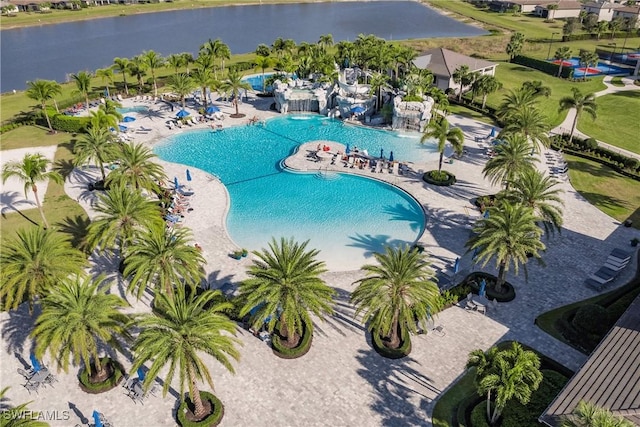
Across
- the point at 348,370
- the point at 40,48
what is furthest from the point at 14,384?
the point at 40,48

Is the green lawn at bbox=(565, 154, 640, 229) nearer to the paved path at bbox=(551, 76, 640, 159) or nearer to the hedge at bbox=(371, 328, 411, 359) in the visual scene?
the paved path at bbox=(551, 76, 640, 159)

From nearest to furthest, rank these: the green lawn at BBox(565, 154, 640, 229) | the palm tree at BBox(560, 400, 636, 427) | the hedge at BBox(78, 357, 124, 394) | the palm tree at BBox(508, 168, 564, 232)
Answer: the palm tree at BBox(560, 400, 636, 427), the hedge at BBox(78, 357, 124, 394), the palm tree at BBox(508, 168, 564, 232), the green lawn at BBox(565, 154, 640, 229)

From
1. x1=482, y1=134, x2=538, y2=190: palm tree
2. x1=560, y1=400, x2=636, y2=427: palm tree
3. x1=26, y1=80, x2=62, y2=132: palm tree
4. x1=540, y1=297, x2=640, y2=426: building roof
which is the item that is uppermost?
x1=26, y1=80, x2=62, y2=132: palm tree

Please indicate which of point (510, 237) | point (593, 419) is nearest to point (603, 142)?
point (510, 237)

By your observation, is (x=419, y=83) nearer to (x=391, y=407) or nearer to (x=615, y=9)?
(x=391, y=407)

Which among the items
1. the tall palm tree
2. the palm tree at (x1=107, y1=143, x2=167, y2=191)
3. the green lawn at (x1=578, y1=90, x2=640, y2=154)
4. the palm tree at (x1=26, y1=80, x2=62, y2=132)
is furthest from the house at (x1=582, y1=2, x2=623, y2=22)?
the palm tree at (x1=107, y1=143, x2=167, y2=191)

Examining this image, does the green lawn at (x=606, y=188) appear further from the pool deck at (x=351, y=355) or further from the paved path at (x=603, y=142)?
the paved path at (x=603, y=142)

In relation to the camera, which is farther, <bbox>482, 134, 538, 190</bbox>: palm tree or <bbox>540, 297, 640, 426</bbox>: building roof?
<bbox>482, 134, 538, 190</bbox>: palm tree

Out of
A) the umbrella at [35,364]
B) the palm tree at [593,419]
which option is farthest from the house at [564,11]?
the umbrella at [35,364]
